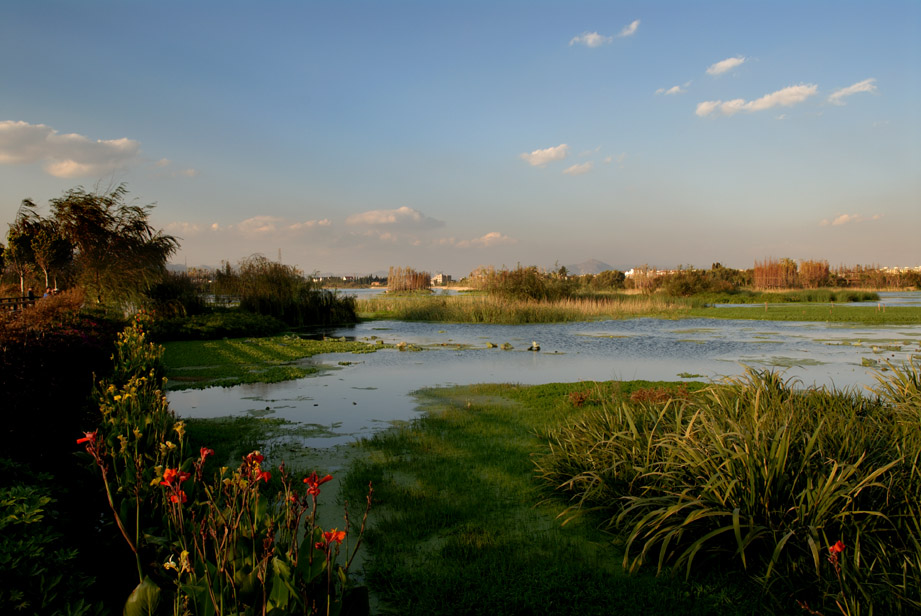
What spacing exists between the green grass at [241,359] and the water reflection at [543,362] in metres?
0.61

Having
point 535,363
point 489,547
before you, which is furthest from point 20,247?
point 489,547

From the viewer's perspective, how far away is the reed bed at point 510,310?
28.4m

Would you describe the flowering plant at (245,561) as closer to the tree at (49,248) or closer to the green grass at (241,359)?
the green grass at (241,359)

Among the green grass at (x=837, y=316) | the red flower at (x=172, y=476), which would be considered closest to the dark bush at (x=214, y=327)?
the red flower at (x=172, y=476)

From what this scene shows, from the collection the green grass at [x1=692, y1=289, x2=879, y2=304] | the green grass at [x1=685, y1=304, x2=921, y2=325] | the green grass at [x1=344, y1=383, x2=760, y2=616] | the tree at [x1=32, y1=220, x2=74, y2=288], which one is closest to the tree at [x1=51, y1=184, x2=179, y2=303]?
the tree at [x1=32, y1=220, x2=74, y2=288]

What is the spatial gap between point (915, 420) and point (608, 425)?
8.00 ft

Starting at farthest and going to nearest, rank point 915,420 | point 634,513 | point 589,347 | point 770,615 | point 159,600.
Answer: point 589,347
point 915,420
point 634,513
point 770,615
point 159,600

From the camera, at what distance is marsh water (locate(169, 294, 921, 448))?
863 centimetres

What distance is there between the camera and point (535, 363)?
1408cm

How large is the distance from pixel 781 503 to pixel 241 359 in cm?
1314

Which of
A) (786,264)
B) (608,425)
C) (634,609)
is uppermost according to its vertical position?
(786,264)

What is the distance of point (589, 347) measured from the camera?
1733 centimetres

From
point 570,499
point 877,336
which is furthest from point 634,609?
point 877,336

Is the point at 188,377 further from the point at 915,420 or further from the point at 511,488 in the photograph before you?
the point at 915,420
